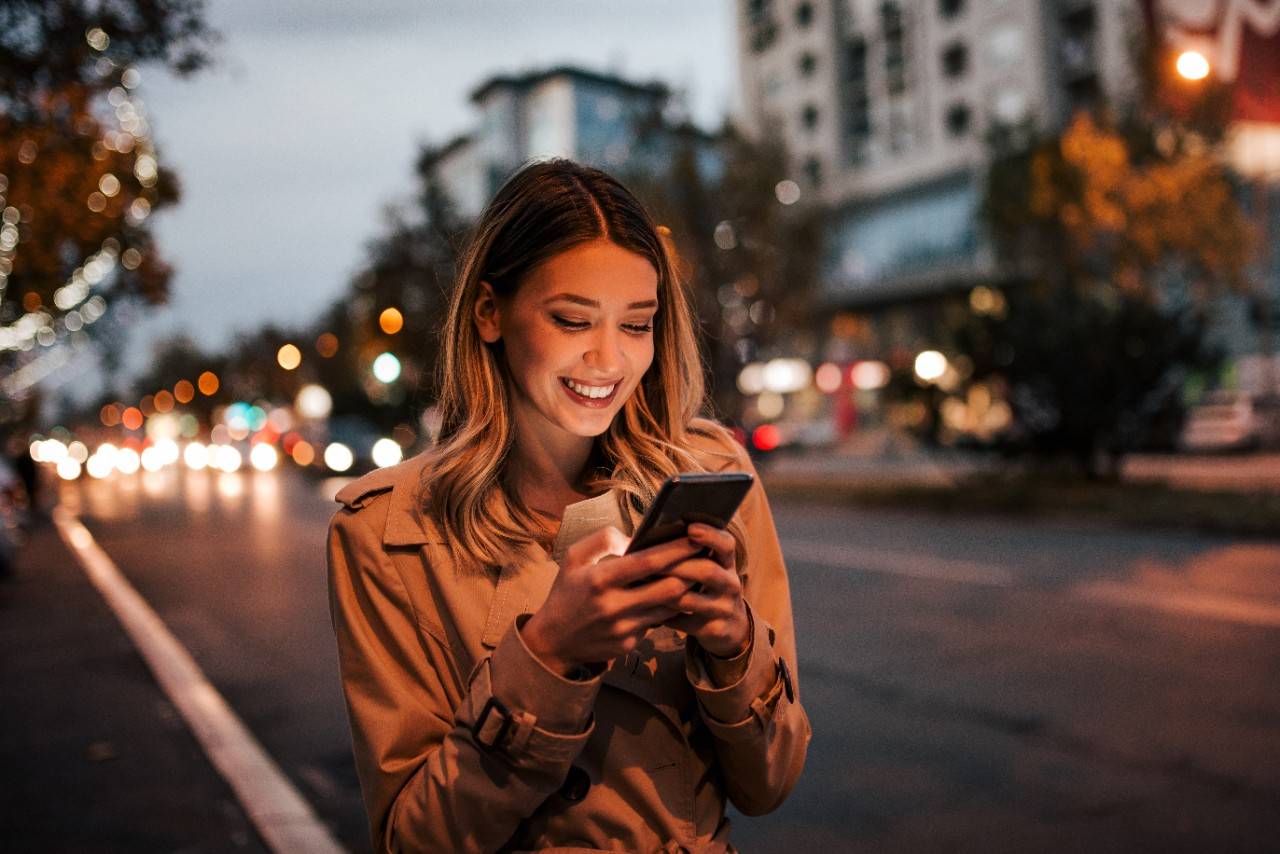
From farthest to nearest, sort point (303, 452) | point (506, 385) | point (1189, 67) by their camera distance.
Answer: point (303, 452) < point (1189, 67) < point (506, 385)

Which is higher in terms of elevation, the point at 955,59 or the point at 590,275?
the point at 955,59

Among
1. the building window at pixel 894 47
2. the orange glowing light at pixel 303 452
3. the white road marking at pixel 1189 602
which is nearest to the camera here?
the white road marking at pixel 1189 602

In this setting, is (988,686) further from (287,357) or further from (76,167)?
(287,357)

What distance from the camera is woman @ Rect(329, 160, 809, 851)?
1.45m

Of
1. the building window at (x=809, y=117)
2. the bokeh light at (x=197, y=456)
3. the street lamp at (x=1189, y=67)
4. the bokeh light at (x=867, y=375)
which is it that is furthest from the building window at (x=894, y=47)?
the street lamp at (x=1189, y=67)

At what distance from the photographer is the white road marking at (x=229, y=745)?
4453 millimetres

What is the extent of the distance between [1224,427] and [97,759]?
2840 cm

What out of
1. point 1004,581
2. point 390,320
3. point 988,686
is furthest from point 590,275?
point 390,320

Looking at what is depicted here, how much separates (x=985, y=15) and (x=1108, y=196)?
19056 millimetres

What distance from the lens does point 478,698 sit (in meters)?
1.45

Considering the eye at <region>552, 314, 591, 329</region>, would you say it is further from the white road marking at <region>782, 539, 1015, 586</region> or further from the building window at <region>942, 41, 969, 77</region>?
the building window at <region>942, 41, 969, 77</region>

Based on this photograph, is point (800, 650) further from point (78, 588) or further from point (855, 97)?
point (855, 97)

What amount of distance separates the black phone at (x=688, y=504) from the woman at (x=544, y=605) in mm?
89

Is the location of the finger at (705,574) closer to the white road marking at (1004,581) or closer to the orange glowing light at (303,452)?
the white road marking at (1004,581)
